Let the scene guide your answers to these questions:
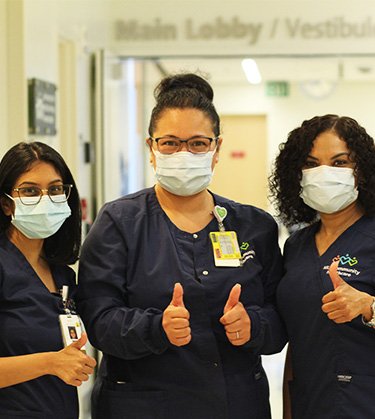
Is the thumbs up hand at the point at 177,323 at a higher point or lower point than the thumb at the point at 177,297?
lower

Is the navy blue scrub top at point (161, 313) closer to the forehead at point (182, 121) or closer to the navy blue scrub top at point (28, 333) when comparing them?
the navy blue scrub top at point (28, 333)

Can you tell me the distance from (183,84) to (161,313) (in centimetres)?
74

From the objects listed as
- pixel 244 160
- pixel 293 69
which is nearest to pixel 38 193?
pixel 293 69

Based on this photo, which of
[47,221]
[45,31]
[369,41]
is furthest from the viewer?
[369,41]

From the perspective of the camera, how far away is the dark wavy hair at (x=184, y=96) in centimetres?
222

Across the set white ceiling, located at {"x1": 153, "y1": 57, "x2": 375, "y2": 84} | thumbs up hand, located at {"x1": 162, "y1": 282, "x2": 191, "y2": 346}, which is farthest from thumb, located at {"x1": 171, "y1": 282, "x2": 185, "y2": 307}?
white ceiling, located at {"x1": 153, "y1": 57, "x2": 375, "y2": 84}

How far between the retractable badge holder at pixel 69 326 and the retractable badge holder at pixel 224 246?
44 centimetres

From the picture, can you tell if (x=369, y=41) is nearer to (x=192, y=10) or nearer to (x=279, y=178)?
(x=192, y=10)

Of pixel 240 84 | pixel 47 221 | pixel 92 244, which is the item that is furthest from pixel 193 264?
pixel 240 84

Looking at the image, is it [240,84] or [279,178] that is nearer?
[279,178]

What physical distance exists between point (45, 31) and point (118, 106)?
1.66m

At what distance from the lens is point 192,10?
5035 millimetres

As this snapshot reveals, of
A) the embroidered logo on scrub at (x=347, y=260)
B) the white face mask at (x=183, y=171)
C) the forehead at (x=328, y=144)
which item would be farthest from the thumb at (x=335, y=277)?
the white face mask at (x=183, y=171)

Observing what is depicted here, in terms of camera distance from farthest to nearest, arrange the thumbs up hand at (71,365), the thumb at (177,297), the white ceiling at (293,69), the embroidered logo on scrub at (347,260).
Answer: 1. the white ceiling at (293,69)
2. the embroidered logo on scrub at (347,260)
3. the thumb at (177,297)
4. the thumbs up hand at (71,365)
